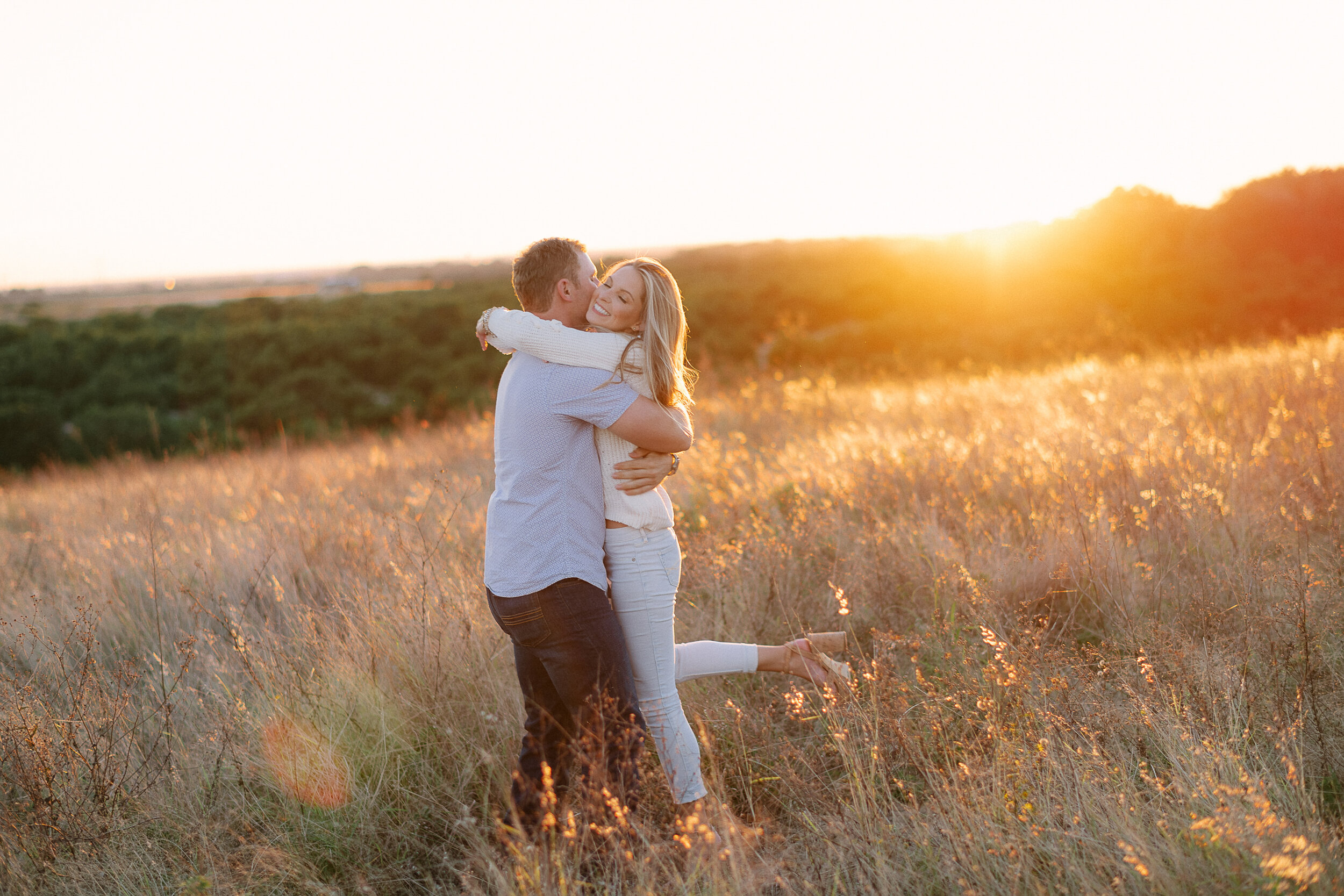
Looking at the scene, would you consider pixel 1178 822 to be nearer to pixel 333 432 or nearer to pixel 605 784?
pixel 605 784

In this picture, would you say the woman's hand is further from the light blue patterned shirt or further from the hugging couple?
the light blue patterned shirt

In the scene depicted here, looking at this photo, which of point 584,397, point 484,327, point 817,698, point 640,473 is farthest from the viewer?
point 817,698

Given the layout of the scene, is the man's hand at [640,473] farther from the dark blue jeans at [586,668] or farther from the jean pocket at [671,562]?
the dark blue jeans at [586,668]

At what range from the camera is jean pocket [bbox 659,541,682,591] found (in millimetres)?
2574

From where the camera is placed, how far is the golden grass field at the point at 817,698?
2338mm

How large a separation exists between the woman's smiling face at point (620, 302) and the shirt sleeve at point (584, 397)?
0.22 m

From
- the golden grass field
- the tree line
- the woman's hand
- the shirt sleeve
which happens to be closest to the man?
the shirt sleeve

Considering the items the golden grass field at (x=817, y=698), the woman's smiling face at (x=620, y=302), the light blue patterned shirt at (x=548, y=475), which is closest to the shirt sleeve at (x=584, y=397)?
the light blue patterned shirt at (x=548, y=475)

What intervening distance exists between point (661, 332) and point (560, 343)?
314 mm

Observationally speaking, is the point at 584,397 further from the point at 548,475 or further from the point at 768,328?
the point at 768,328

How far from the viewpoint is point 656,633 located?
2.56m

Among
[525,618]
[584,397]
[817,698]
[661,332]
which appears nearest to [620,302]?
[661,332]

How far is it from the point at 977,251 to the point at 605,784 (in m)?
45.2

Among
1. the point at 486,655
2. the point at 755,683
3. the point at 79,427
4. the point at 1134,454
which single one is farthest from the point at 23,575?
the point at 79,427
